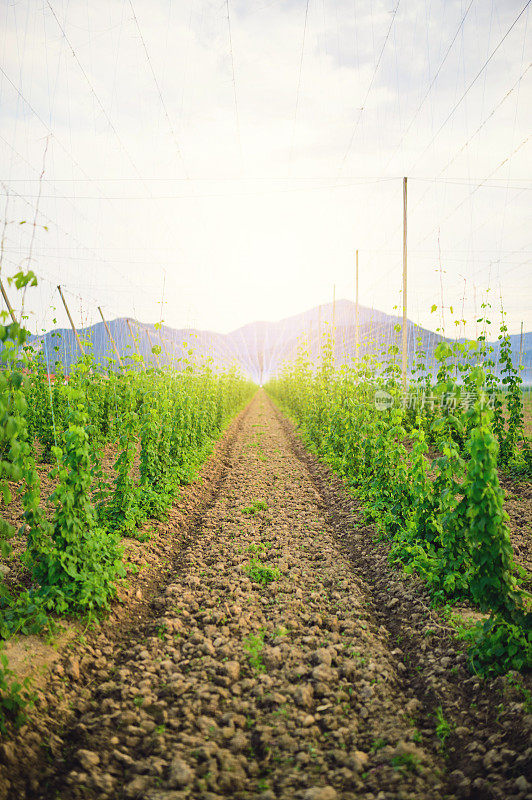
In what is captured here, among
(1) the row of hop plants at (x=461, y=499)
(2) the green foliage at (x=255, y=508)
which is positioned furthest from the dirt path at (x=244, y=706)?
(2) the green foliage at (x=255, y=508)

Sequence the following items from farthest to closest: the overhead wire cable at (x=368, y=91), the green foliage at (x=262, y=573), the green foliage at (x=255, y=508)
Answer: the overhead wire cable at (x=368, y=91)
the green foliage at (x=255, y=508)
the green foliage at (x=262, y=573)

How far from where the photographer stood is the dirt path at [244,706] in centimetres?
235

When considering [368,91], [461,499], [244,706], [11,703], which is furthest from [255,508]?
[368,91]

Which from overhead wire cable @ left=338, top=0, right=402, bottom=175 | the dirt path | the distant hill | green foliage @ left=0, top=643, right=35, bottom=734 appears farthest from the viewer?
the distant hill

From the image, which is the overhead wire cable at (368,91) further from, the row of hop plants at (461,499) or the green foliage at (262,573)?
the green foliage at (262,573)

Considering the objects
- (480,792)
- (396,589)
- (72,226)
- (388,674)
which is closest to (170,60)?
(72,226)

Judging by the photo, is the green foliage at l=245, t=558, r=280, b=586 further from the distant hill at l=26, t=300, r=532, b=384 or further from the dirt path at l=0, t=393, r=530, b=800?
the distant hill at l=26, t=300, r=532, b=384

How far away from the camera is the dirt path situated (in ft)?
7.71

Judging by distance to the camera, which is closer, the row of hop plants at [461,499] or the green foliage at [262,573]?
the row of hop plants at [461,499]

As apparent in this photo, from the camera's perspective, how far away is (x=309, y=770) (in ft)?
7.99

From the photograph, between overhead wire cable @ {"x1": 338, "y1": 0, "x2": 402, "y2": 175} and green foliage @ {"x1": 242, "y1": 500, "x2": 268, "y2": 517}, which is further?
overhead wire cable @ {"x1": 338, "y1": 0, "x2": 402, "y2": 175}

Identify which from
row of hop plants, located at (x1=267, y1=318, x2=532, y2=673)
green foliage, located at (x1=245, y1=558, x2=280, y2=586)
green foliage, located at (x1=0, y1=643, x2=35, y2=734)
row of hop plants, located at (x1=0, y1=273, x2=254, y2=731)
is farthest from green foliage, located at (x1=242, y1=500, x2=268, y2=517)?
green foliage, located at (x1=0, y1=643, x2=35, y2=734)

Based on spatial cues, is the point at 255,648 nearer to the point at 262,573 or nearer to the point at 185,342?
the point at 262,573

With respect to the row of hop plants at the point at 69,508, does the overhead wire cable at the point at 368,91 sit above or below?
above
